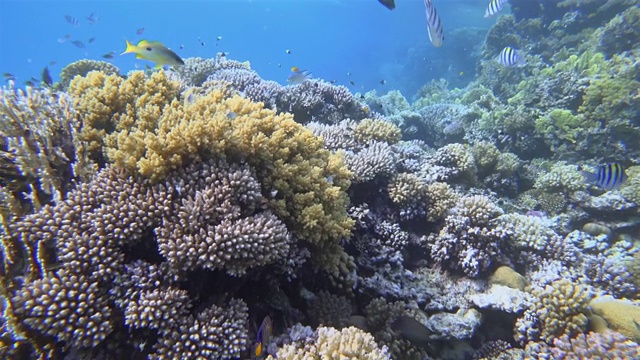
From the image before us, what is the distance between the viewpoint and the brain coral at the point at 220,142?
3.09 m

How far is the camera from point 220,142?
10.5 feet

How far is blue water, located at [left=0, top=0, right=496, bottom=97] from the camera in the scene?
4777 cm

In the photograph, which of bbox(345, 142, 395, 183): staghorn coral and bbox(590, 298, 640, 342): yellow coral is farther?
bbox(345, 142, 395, 183): staghorn coral

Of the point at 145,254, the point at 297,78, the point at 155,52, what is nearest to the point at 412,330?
the point at 145,254

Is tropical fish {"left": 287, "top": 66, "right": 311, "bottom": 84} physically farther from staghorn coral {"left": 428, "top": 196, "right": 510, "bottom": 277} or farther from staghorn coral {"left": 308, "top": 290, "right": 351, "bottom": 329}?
staghorn coral {"left": 308, "top": 290, "right": 351, "bottom": 329}

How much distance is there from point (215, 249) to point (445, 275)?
3.66 m

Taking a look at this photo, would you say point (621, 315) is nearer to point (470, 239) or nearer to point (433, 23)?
point (470, 239)

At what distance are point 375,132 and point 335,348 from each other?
4.45 metres

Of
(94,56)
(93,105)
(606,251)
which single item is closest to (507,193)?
(606,251)

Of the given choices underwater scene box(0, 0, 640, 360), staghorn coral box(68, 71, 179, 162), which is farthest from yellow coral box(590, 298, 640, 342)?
staghorn coral box(68, 71, 179, 162)

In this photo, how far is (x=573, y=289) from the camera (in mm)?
4051

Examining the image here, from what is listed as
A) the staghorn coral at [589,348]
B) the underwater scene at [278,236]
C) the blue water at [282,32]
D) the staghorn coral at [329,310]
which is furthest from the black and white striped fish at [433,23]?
the blue water at [282,32]

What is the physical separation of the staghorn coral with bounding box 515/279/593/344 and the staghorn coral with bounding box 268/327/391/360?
7.71 ft

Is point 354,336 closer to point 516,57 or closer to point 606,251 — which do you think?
point 606,251
